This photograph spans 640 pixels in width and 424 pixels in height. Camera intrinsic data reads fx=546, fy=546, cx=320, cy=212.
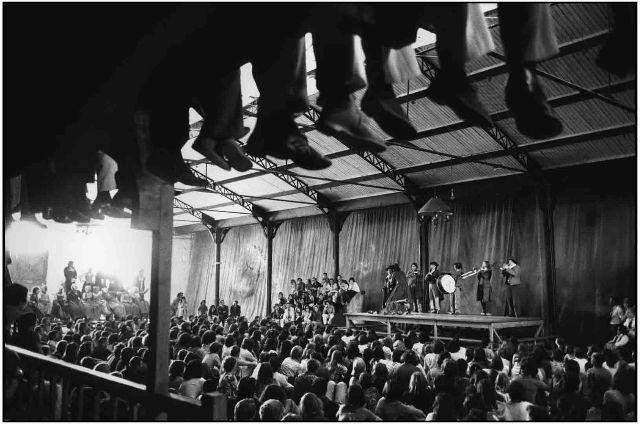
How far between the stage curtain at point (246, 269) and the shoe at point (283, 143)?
65.0 ft

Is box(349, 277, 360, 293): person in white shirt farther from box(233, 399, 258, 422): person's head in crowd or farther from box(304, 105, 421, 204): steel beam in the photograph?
box(233, 399, 258, 422): person's head in crowd

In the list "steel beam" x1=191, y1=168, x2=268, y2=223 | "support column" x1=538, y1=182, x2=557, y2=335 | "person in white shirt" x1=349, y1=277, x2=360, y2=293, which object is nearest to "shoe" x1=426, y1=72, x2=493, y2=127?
"support column" x1=538, y1=182, x2=557, y2=335

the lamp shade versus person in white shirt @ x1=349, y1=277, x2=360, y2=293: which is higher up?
the lamp shade

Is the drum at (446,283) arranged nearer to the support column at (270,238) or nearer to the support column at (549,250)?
the support column at (549,250)

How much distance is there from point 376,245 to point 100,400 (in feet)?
49.8

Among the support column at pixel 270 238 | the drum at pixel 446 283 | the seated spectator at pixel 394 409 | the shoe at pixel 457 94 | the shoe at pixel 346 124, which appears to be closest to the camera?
the shoe at pixel 457 94

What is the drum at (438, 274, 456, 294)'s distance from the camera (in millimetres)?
14773

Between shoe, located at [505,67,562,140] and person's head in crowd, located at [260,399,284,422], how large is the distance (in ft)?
10.3

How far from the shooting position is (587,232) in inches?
525

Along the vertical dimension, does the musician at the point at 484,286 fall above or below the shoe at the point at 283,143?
below

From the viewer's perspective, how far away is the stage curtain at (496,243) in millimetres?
14219

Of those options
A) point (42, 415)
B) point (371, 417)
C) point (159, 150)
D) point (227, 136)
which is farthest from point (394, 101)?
point (42, 415)

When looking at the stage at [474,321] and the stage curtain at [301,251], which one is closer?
the stage at [474,321]

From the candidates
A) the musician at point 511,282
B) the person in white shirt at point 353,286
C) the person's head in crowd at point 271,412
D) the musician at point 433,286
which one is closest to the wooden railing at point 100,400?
the person's head in crowd at point 271,412
